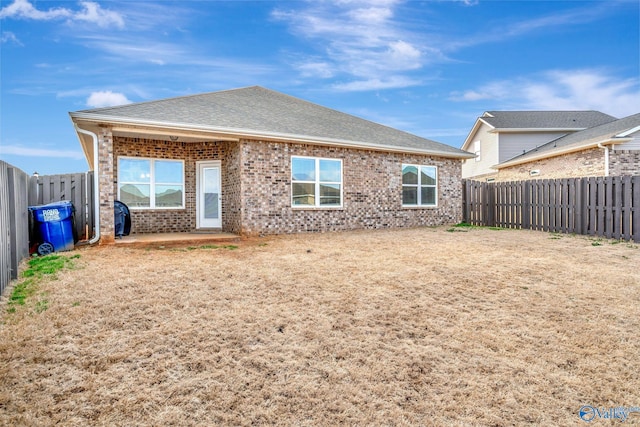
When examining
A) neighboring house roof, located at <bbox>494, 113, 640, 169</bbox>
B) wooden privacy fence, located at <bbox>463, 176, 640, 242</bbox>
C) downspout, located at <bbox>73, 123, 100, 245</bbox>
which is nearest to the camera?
downspout, located at <bbox>73, 123, 100, 245</bbox>

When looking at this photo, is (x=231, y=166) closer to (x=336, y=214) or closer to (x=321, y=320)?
(x=336, y=214)

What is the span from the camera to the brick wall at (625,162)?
1495cm

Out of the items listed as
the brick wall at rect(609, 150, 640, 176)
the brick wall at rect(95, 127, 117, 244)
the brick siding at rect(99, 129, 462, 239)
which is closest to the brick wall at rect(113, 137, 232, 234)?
the brick siding at rect(99, 129, 462, 239)

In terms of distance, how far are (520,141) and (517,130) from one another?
0.93 meters

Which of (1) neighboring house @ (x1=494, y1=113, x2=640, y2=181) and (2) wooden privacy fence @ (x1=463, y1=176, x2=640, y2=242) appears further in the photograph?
(1) neighboring house @ (x1=494, y1=113, x2=640, y2=181)

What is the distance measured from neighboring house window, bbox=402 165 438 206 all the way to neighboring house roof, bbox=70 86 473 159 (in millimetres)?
769

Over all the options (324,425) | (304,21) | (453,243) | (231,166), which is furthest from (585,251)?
(304,21)

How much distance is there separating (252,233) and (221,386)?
790cm

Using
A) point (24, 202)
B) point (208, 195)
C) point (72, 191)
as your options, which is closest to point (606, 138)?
point (208, 195)

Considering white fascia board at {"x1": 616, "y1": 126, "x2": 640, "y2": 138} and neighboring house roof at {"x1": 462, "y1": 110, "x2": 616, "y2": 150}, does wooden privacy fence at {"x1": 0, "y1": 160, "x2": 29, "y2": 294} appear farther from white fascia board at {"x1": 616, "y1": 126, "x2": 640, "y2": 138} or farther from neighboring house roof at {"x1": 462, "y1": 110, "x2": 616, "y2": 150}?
neighboring house roof at {"x1": 462, "y1": 110, "x2": 616, "y2": 150}

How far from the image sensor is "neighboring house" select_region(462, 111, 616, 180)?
24.2 metres

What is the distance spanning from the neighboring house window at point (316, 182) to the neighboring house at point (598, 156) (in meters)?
11.9

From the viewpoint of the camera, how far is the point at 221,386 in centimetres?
276

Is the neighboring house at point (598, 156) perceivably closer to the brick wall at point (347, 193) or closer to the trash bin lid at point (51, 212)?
the brick wall at point (347, 193)
